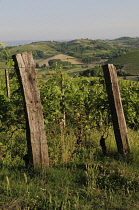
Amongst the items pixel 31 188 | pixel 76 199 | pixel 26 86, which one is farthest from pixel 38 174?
pixel 26 86

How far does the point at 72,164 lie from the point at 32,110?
1.30 metres

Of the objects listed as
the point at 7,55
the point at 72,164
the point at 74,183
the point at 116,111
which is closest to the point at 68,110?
the point at 116,111

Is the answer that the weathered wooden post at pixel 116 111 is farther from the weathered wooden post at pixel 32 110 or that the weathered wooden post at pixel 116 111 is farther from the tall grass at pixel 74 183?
the weathered wooden post at pixel 32 110

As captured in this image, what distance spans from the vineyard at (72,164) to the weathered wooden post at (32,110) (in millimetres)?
277

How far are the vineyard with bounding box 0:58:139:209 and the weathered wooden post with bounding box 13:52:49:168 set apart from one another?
0.91 feet

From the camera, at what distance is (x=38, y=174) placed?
3855mm

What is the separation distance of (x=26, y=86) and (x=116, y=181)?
2.26 meters

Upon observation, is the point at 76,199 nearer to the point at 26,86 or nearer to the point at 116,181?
the point at 116,181

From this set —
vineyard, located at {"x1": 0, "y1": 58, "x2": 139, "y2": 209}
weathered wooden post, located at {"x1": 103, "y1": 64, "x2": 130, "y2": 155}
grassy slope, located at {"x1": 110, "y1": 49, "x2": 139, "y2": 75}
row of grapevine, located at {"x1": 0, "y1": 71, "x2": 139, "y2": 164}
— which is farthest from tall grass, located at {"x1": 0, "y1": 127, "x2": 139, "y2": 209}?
grassy slope, located at {"x1": 110, "y1": 49, "x2": 139, "y2": 75}

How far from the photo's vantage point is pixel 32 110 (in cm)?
407

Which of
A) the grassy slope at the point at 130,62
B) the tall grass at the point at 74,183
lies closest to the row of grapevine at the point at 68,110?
the tall grass at the point at 74,183

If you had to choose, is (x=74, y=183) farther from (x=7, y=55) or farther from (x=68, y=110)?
(x=7, y=55)

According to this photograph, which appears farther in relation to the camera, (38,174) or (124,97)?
(124,97)

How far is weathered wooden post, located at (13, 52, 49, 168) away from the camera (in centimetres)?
404
